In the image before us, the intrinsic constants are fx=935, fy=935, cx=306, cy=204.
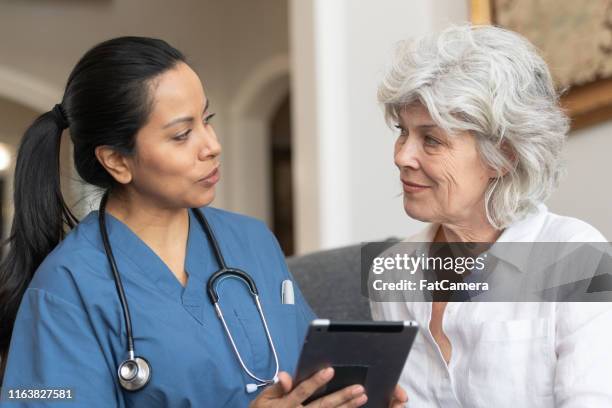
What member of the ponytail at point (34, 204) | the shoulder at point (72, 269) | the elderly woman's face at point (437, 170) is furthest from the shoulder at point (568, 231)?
the ponytail at point (34, 204)

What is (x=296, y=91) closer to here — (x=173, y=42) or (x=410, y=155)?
(x=410, y=155)

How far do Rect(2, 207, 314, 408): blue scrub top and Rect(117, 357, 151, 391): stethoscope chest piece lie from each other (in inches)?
0.8

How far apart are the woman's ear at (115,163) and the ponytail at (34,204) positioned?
119 mm

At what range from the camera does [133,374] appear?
151cm

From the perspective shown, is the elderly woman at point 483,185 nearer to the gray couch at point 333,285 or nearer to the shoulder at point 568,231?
the shoulder at point 568,231

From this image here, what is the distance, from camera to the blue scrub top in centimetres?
150

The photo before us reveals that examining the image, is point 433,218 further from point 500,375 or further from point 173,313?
point 173,313

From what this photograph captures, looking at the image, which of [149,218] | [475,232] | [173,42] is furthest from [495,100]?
[173,42]

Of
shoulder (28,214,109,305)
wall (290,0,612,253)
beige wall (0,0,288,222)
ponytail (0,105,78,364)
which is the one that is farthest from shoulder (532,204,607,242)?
beige wall (0,0,288,222)

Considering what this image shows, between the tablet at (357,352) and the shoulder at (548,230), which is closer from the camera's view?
the tablet at (357,352)

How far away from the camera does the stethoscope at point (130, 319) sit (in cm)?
151

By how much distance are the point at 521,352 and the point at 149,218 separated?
0.69m

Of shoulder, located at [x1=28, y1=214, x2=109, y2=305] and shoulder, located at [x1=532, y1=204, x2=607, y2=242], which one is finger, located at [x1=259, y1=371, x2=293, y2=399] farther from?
shoulder, located at [x1=532, y1=204, x2=607, y2=242]

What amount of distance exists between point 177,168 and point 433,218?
0.45 meters
